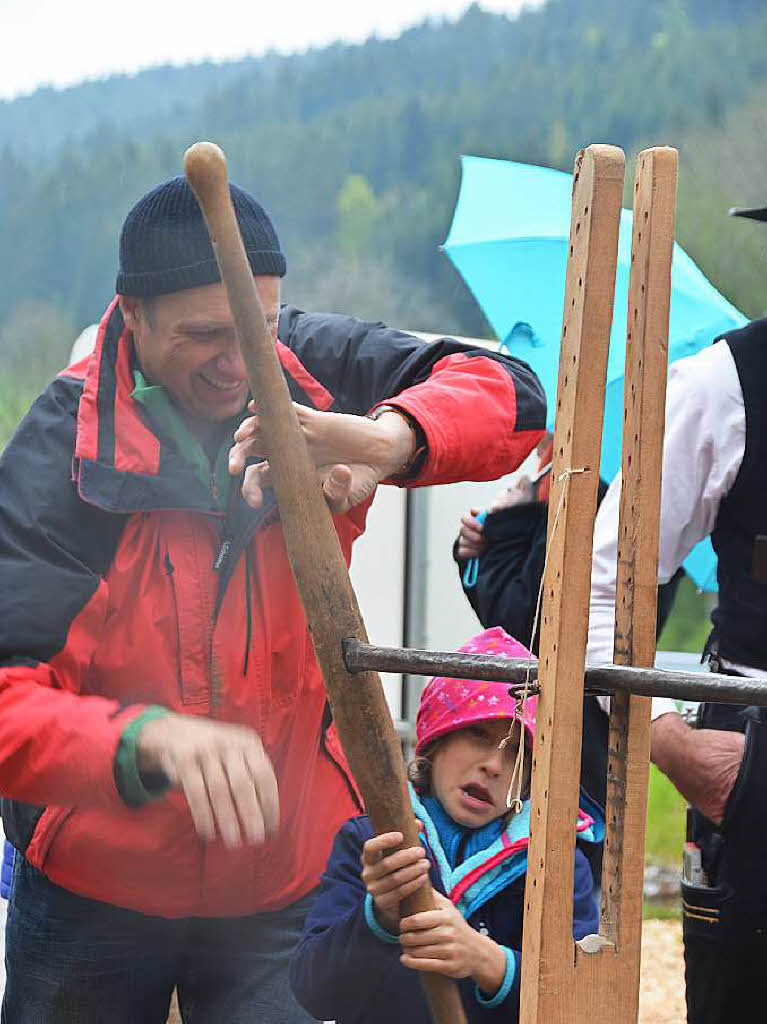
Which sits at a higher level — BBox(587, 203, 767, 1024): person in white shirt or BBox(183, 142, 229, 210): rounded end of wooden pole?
BBox(183, 142, 229, 210): rounded end of wooden pole

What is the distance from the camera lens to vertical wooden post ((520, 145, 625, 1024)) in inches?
38.3

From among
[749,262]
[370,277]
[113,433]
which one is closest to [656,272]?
[113,433]

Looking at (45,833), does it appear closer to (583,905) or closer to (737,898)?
(583,905)

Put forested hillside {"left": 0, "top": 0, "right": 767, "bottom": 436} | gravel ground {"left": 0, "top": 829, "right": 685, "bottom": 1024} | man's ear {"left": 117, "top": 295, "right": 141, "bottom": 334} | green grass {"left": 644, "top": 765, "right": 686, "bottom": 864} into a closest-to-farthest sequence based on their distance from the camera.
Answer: man's ear {"left": 117, "top": 295, "right": 141, "bottom": 334} → forested hillside {"left": 0, "top": 0, "right": 767, "bottom": 436} → gravel ground {"left": 0, "top": 829, "right": 685, "bottom": 1024} → green grass {"left": 644, "top": 765, "right": 686, "bottom": 864}

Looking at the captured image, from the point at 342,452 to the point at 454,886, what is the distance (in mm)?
491

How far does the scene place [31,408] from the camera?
1364 mm

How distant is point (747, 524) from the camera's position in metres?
A: 1.56

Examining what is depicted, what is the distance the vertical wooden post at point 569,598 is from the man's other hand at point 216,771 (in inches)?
13.0

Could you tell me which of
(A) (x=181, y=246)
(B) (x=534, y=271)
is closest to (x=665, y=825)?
(B) (x=534, y=271)

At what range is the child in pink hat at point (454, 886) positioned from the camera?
133 cm

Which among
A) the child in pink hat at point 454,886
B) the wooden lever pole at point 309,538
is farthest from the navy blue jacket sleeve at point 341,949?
the wooden lever pole at point 309,538

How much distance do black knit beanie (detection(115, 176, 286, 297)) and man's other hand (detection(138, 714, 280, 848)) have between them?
41cm

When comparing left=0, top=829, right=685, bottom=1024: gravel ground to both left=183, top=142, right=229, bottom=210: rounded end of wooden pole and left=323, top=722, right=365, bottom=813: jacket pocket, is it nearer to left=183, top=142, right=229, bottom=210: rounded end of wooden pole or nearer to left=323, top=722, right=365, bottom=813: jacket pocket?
left=323, top=722, right=365, bottom=813: jacket pocket

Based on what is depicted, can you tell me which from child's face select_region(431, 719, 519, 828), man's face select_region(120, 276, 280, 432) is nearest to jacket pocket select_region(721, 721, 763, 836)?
child's face select_region(431, 719, 519, 828)
